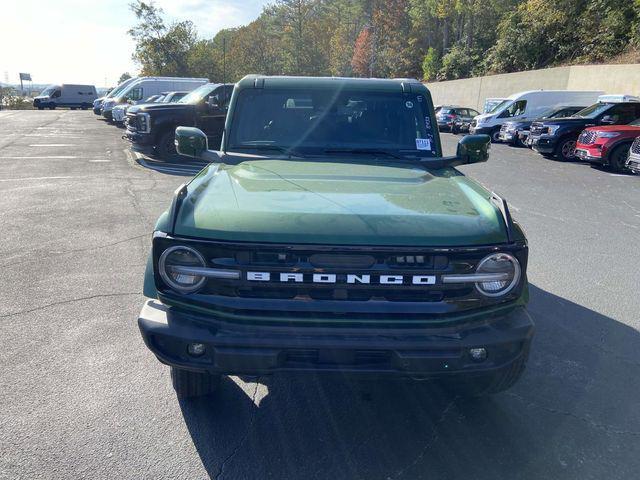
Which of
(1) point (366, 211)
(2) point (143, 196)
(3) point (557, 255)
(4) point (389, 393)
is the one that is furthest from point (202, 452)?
(2) point (143, 196)

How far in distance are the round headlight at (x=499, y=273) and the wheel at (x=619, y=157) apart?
13.0m

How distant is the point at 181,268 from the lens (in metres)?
2.60

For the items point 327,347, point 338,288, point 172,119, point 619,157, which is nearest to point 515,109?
point 619,157

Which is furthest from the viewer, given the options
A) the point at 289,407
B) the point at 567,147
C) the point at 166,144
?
the point at 567,147

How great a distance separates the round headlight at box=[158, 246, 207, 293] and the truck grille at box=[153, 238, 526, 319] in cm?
3

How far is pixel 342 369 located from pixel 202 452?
0.93 meters

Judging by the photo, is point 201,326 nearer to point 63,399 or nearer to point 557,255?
point 63,399

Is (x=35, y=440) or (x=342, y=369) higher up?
(x=342, y=369)

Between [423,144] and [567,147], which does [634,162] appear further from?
[423,144]

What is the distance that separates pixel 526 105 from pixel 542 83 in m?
10.9

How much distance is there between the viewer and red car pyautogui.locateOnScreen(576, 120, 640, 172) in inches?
535

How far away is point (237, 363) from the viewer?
246 cm

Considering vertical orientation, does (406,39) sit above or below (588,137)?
above

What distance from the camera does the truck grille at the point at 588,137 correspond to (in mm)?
14083
